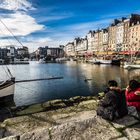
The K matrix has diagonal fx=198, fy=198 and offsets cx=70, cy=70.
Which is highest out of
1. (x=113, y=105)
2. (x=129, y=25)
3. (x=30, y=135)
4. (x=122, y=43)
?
(x=129, y=25)

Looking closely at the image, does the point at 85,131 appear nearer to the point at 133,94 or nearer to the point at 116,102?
the point at 116,102

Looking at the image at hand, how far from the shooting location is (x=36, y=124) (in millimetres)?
6543

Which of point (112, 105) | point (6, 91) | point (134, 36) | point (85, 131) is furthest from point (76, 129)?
point (134, 36)

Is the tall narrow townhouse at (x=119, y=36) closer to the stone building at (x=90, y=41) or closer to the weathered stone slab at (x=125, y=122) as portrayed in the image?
the stone building at (x=90, y=41)

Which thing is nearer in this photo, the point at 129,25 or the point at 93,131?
the point at 93,131

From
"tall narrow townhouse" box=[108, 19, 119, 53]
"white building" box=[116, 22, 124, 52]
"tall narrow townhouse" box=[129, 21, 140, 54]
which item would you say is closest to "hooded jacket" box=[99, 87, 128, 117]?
"tall narrow townhouse" box=[129, 21, 140, 54]

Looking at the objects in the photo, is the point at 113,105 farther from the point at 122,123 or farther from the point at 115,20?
the point at 115,20

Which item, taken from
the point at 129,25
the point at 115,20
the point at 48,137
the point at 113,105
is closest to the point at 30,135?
the point at 48,137

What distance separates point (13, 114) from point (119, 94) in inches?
273

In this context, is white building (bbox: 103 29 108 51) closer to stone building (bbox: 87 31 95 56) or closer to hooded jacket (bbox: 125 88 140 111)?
stone building (bbox: 87 31 95 56)

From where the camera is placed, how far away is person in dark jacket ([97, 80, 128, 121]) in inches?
222

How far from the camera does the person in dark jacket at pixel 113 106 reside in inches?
222

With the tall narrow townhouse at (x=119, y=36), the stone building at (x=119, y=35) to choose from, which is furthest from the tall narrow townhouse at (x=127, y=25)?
the stone building at (x=119, y=35)

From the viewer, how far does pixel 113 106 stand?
5723mm
